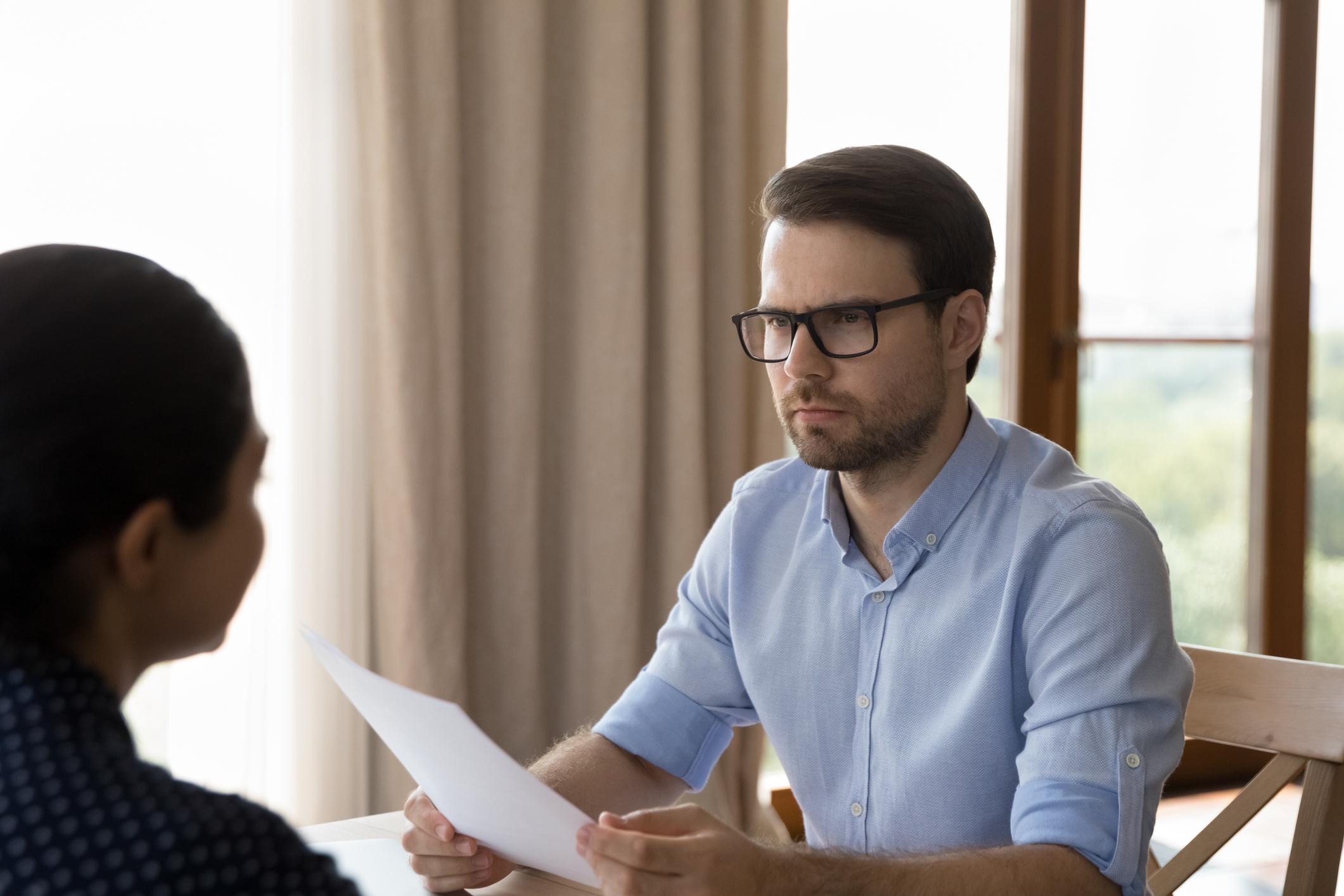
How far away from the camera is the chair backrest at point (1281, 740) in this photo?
1.33 metres

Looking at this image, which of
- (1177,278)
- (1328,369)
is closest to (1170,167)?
(1177,278)

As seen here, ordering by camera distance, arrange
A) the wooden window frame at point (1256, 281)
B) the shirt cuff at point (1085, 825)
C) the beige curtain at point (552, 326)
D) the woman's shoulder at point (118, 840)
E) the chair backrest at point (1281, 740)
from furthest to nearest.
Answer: the wooden window frame at point (1256, 281), the beige curtain at point (552, 326), the chair backrest at point (1281, 740), the shirt cuff at point (1085, 825), the woman's shoulder at point (118, 840)

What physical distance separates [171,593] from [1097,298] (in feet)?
10.2

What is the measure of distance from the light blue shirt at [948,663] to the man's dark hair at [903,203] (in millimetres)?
187

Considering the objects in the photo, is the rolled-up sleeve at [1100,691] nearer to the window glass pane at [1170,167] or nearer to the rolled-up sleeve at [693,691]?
the rolled-up sleeve at [693,691]

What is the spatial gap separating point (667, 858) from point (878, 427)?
2.07 ft

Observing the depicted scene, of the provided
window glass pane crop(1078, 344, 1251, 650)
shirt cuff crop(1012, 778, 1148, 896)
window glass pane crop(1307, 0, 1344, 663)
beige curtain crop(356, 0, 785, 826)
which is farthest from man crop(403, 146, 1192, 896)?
window glass pane crop(1307, 0, 1344, 663)

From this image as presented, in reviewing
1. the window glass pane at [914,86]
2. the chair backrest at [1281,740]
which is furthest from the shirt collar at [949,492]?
the window glass pane at [914,86]

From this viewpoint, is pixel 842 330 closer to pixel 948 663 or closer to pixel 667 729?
pixel 948 663

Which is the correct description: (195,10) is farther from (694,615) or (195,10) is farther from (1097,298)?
(1097,298)

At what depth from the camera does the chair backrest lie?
133 centimetres

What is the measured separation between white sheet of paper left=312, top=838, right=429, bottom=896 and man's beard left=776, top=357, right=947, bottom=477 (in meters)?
0.63

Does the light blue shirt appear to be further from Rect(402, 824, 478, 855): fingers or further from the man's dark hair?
Rect(402, 824, 478, 855): fingers

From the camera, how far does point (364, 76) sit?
92.2 inches
